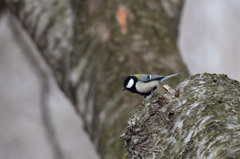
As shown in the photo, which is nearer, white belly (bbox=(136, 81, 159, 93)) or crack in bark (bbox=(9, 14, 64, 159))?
white belly (bbox=(136, 81, 159, 93))

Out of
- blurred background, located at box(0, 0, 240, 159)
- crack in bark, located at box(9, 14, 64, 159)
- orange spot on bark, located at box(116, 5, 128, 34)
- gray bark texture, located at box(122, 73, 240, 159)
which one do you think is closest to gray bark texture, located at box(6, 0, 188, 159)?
orange spot on bark, located at box(116, 5, 128, 34)

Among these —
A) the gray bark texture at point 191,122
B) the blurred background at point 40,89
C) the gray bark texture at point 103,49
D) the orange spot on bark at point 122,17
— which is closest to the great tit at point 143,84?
the gray bark texture at point 103,49

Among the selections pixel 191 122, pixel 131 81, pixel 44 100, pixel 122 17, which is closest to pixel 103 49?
pixel 122 17

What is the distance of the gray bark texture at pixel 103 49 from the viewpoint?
2000 millimetres

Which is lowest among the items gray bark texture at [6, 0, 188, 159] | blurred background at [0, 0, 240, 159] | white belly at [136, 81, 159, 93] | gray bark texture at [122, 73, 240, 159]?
gray bark texture at [122, 73, 240, 159]

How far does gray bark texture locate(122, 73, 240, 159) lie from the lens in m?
0.96

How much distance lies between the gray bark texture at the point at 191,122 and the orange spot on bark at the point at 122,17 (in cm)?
119

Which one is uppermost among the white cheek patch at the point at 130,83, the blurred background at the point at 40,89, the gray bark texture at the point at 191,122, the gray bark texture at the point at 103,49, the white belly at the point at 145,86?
the blurred background at the point at 40,89

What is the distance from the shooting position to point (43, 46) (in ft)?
8.69

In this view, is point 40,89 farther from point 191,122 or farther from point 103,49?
point 191,122

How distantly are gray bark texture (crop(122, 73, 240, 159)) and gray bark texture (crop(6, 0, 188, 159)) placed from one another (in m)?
0.61

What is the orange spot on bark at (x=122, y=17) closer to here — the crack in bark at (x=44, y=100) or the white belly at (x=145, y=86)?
the white belly at (x=145, y=86)

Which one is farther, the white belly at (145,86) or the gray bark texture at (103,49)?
the gray bark texture at (103,49)

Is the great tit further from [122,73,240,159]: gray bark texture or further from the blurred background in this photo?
the blurred background
